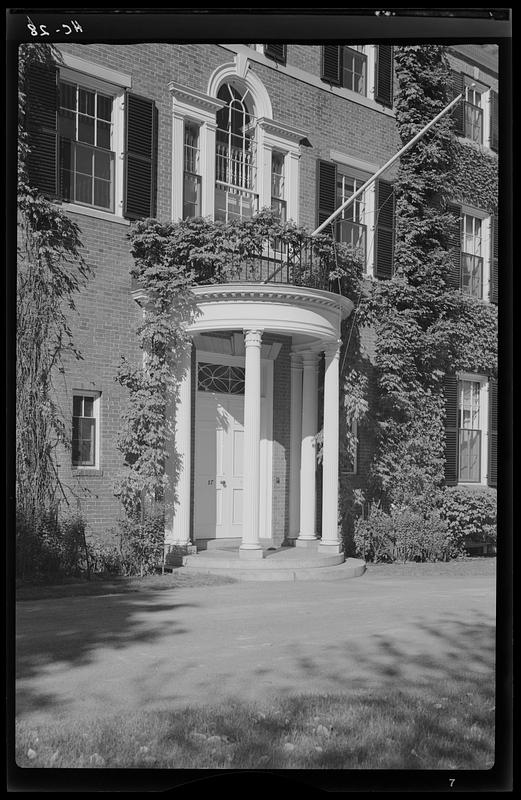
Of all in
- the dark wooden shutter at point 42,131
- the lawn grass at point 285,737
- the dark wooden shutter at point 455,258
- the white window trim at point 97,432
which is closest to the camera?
the lawn grass at point 285,737

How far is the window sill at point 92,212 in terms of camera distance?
8.29m

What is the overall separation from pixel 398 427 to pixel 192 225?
4.06m

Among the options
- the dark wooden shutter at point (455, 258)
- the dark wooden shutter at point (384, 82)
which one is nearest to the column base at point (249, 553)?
the dark wooden shutter at point (455, 258)

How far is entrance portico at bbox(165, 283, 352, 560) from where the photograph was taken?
9.23 m

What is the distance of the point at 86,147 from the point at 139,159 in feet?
2.57

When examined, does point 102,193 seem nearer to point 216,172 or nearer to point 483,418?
point 216,172

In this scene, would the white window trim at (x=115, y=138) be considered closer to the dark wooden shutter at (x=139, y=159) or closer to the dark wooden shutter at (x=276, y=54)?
the dark wooden shutter at (x=139, y=159)

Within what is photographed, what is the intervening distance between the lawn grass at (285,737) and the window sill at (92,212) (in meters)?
5.65

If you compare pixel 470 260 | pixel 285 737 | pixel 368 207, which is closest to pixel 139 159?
pixel 368 207

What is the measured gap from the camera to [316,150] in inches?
437

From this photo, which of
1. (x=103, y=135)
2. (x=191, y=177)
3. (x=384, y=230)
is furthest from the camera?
(x=384, y=230)

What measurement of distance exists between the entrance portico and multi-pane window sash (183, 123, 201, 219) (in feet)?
3.77

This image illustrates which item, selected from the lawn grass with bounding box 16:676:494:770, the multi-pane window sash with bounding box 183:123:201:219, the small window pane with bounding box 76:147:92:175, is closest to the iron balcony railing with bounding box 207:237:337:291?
the multi-pane window sash with bounding box 183:123:201:219

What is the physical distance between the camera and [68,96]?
325 inches
